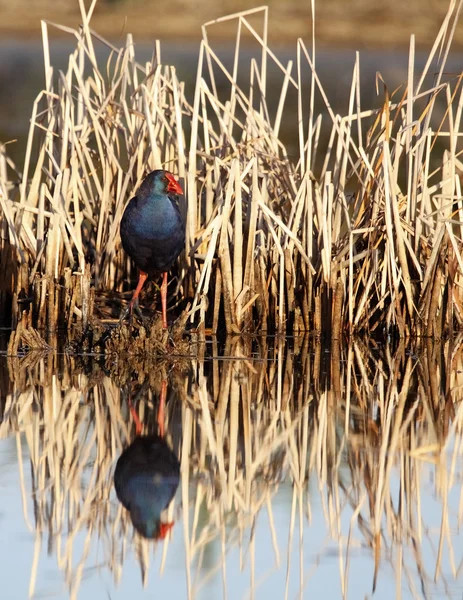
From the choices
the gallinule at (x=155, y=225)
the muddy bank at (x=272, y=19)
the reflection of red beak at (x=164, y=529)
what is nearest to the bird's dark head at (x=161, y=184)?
the gallinule at (x=155, y=225)

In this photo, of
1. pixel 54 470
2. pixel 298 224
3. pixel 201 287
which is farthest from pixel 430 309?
pixel 54 470

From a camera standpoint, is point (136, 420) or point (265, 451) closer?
point (265, 451)

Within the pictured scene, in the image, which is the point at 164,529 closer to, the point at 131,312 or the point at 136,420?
the point at 136,420

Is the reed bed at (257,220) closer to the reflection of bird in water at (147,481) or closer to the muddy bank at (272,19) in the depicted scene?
the reflection of bird in water at (147,481)

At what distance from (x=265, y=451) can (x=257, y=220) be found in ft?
8.36

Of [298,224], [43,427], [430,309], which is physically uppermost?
[298,224]

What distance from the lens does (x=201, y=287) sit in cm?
608

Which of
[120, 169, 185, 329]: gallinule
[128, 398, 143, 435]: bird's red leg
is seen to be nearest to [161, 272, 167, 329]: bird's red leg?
[120, 169, 185, 329]: gallinule

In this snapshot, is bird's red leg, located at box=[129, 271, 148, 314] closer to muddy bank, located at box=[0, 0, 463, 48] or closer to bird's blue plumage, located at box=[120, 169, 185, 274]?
bird's blue plumage, located at box=[120, 169, 185, 274]

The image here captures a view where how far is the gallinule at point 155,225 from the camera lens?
5.92 meters

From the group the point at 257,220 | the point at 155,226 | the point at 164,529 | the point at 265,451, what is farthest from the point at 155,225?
the point at 164,529

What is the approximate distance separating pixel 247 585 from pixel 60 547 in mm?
538

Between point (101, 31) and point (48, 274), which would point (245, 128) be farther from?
point (101, 31)

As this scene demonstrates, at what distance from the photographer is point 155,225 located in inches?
233
